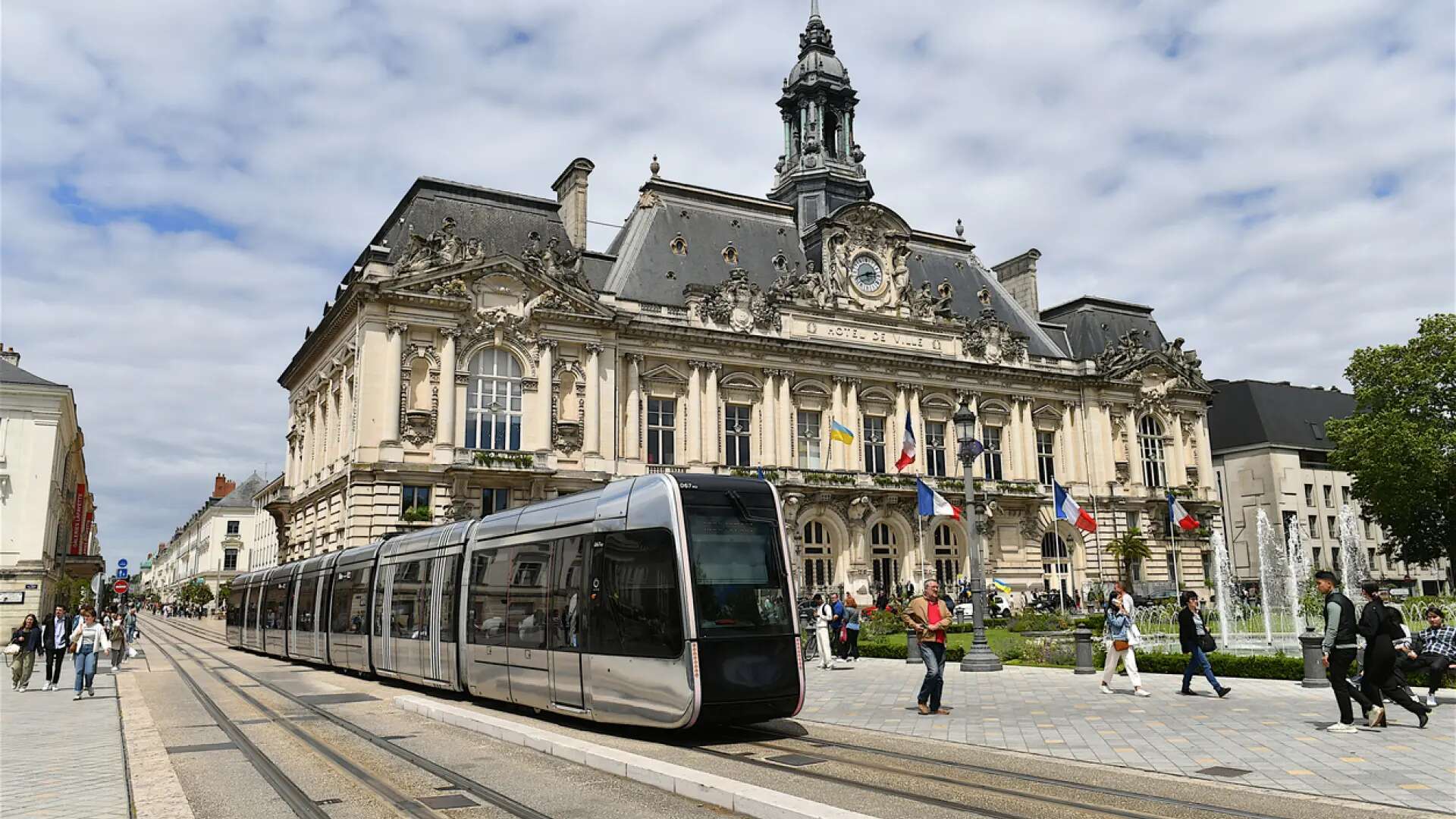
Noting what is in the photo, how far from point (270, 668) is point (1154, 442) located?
156 feet

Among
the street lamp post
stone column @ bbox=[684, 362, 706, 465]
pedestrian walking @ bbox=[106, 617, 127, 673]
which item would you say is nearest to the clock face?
stone column @ bbox=[684, 362, 706, 465]

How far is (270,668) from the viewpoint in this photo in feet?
92.7

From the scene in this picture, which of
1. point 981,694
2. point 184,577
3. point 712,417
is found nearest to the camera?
point 981,694

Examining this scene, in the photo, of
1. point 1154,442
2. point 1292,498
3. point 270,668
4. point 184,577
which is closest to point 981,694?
point 270,668

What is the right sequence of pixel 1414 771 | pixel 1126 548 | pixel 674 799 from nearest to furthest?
pixel 674 799 → pixel 1414 771 → pixel 1126 548

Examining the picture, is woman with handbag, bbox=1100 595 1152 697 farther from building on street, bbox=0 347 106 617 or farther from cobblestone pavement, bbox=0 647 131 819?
building on street, bbox=0 347 106 617

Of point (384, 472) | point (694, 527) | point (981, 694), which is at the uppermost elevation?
point (384, 472)

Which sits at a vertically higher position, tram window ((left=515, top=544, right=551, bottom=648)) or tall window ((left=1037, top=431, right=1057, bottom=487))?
tall window ((left=1037, top=431, right=1057, bottom=487))

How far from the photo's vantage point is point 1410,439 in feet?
151

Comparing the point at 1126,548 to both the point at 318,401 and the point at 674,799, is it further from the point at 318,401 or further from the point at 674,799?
the point at 674,799

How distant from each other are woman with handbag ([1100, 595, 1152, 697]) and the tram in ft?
22.5

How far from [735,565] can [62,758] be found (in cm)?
843

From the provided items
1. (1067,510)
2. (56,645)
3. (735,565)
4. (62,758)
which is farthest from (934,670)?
(1067,510)

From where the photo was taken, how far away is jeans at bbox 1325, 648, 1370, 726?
1240 cm
